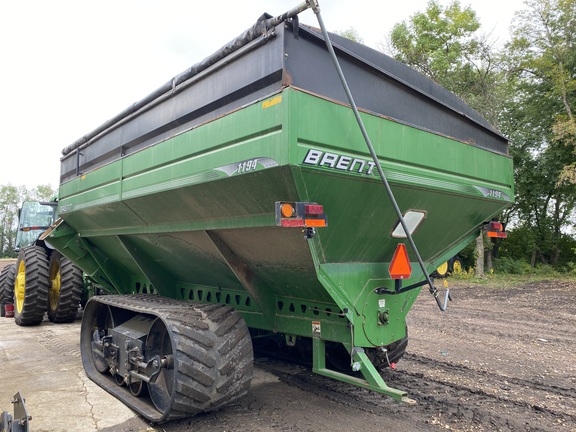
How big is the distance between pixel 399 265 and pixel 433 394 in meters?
1.35

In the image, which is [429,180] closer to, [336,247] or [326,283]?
[336,247]

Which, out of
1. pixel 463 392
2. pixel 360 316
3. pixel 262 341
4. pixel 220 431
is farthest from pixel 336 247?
pixel 262 341

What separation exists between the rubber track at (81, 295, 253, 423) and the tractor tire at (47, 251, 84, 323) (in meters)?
4.47

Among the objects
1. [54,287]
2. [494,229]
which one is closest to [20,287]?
[54,287]

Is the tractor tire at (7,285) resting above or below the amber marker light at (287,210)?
below

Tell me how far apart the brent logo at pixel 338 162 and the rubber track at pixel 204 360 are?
157 centimetres

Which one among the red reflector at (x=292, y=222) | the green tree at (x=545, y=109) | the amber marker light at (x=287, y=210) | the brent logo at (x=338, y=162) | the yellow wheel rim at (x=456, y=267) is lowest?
the yellow wheel rim at (x=456, y=267)

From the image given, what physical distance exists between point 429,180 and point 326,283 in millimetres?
1114

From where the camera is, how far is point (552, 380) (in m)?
4.56

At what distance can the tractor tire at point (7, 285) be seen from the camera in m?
9.04

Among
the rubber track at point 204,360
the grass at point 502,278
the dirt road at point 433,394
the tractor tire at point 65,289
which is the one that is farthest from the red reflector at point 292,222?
the grass at point 502,278

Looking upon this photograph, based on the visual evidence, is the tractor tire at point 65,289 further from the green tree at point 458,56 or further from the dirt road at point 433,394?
the green tree at point 458,56

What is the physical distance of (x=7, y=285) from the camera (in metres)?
9.20

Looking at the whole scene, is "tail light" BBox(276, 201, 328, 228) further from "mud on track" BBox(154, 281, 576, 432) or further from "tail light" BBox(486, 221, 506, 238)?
"tail light" BBox(486, 221, 506, 238)
